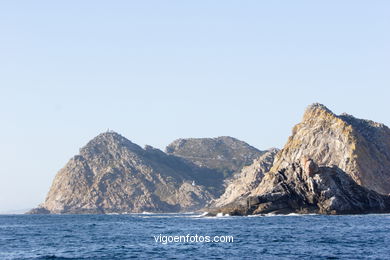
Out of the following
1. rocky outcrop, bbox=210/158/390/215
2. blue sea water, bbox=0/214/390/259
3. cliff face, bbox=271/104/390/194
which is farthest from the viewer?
cliff face, bbox=271/104/390/194

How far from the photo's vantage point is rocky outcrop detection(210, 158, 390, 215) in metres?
146

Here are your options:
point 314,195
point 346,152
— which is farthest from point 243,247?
point 346,152

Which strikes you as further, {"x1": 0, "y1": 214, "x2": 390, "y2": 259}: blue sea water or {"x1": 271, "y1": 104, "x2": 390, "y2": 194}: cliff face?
{"x1": 271, "y1": 104, "x2": 390, "y2": 194}: cliff face

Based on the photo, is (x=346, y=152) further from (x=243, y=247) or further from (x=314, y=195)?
(x=243, y=247)

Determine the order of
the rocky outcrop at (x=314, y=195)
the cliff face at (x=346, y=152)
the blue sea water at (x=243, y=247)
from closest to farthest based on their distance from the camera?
the blue sea water at (x=243, y=247)
the rocky outcrop at (x=314, y=195)
the cliff face at (x=346, y=152)

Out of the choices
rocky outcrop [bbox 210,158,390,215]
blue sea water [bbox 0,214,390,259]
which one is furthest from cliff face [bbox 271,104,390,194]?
blue sea water [bbox 0,214,390,259]

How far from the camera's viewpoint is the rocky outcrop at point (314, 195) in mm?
145750

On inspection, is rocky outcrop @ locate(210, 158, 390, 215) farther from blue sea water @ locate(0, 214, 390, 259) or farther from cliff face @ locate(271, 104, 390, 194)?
blue sea water @ locate(0, 214, 390, 259)

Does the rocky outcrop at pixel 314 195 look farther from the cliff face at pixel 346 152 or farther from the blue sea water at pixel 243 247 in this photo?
the blue sea water at pixel 243 247

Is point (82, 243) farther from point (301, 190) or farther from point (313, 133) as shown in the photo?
point (313, 133)

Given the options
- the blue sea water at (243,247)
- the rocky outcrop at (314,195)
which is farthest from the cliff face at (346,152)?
the blue sea water at (243,247)

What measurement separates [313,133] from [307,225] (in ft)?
313

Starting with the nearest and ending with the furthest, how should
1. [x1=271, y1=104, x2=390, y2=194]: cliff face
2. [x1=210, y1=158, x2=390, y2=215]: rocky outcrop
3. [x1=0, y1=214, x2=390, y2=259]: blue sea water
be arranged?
[x1=0, y1=214, x2=390, y2=259]: blue sea water
[x1=210, y1=158, x2=390, y2=215]: rocky outcrop
[x1=271, y1=104, x2=390, y2=194]: cliff face

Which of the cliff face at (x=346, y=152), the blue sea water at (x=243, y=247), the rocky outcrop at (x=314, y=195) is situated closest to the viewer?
the blue sea water at (x=243, y=247)
